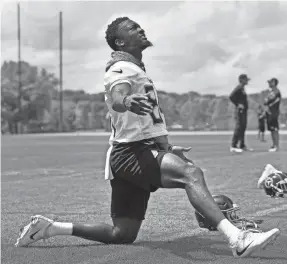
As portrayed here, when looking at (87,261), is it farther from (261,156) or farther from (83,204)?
(261,156)

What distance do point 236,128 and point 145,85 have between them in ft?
41.6

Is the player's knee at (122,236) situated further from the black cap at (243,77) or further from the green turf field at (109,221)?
the black cap at (243,77)

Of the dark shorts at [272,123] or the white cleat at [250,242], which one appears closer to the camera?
the white cleat at [250,242]

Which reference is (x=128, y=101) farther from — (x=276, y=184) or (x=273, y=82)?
(x=273, y=82)

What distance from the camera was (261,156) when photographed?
16328mm

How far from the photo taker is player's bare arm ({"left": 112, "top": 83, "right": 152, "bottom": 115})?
436 centimetres

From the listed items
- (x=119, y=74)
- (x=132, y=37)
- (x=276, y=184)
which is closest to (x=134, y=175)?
(x=119, y=74)

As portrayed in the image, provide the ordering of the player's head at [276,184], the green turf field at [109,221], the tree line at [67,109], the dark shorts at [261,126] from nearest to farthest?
the green turf field at [109,221] → the player's head at [276,184] → the dark shorts at [261,126] → the tree line at [67,109]

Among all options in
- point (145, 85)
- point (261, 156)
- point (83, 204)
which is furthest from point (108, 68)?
point (261, 156)

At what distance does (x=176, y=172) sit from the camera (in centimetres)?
461

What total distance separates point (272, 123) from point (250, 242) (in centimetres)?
1406

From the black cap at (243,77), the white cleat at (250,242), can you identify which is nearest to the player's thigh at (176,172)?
the white cleat at (250,242)

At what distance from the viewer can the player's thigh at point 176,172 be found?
459 cm

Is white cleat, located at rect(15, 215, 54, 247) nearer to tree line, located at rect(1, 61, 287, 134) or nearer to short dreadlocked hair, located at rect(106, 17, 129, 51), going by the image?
short dreadlocked hair, located at rect(106, 17, 129, 51)
